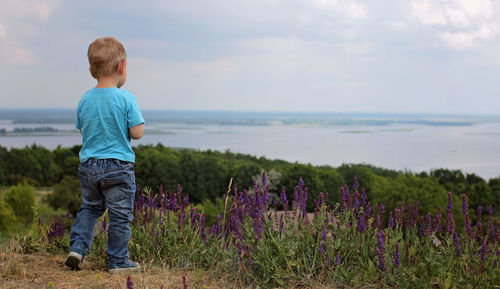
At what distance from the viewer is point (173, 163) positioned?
46.2 meters

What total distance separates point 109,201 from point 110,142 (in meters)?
0.57

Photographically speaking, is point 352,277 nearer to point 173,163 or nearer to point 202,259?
point 202,259

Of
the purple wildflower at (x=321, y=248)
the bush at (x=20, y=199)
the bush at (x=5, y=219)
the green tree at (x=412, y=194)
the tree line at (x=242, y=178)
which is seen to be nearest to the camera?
the purple wildflower at (x=321, y=248)

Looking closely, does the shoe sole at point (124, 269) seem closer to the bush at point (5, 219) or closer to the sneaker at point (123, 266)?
the sneaker at point (123, 266)

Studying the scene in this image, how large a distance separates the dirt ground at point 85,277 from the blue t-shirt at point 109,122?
44.7 inches

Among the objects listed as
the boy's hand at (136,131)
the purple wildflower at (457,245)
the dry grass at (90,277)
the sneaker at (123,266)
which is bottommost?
the dry grass at (90,277)

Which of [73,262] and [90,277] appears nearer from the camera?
[90,277]

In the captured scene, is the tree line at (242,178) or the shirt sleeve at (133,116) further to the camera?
the tree line at (242,178)

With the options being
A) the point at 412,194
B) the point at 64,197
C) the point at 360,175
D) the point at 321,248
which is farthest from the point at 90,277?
the point at 360,175

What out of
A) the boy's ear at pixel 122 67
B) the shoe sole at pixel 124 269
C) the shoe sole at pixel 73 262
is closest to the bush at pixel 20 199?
the shoe sole at pixel 73 262

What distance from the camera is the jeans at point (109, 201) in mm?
4375

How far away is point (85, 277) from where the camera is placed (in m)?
4.36

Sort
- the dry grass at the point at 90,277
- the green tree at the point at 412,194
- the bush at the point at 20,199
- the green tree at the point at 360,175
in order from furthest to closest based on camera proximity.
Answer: the green tree at the point at 360,175
the bush at the point at 20,199
the green tree at the point at 412,194
the dry grass at the point at 90,277

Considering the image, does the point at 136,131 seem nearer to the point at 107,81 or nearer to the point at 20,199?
the point at 107,81
